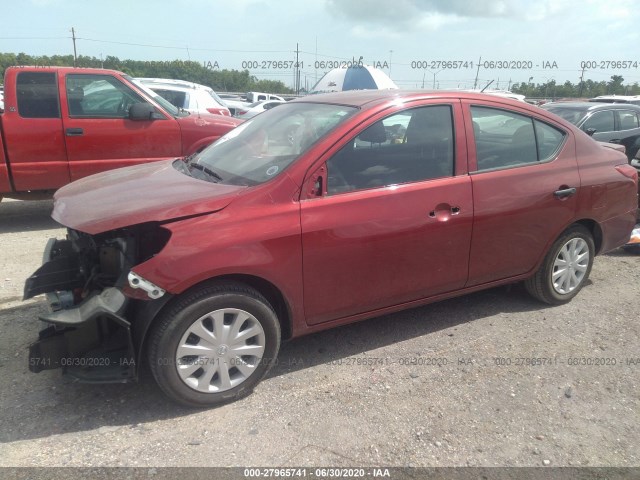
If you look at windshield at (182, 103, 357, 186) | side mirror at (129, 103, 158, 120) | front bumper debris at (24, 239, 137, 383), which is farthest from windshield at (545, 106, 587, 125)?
front bumper debris at (24, 239, 137, 383)

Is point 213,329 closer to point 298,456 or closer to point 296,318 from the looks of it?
point 296,318

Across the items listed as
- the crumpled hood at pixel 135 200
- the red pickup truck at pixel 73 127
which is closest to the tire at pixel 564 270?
the crumpled hood at pixel 135 200

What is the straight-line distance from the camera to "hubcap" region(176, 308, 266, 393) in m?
2.75

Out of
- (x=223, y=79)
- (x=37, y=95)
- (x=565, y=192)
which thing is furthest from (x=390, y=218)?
(x=223, y=79)

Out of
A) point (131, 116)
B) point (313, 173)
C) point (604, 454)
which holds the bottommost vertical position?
point (604, 454)

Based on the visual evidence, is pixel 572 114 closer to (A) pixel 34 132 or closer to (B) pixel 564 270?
(B) pixel 564 270

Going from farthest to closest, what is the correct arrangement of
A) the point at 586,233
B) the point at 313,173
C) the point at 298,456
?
the point at 586,233, the point at 313,173, the point at 298,456

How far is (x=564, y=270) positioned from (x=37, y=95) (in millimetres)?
6060

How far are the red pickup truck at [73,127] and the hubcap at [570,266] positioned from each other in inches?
188

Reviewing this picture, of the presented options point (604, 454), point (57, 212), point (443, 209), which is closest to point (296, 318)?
point (443, 209)

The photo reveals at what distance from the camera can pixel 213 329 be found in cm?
279

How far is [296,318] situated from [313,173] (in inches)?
34.3

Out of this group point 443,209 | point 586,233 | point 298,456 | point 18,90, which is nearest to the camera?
point 298,456

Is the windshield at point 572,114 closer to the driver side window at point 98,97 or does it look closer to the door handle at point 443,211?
the door handle at point 443,211
